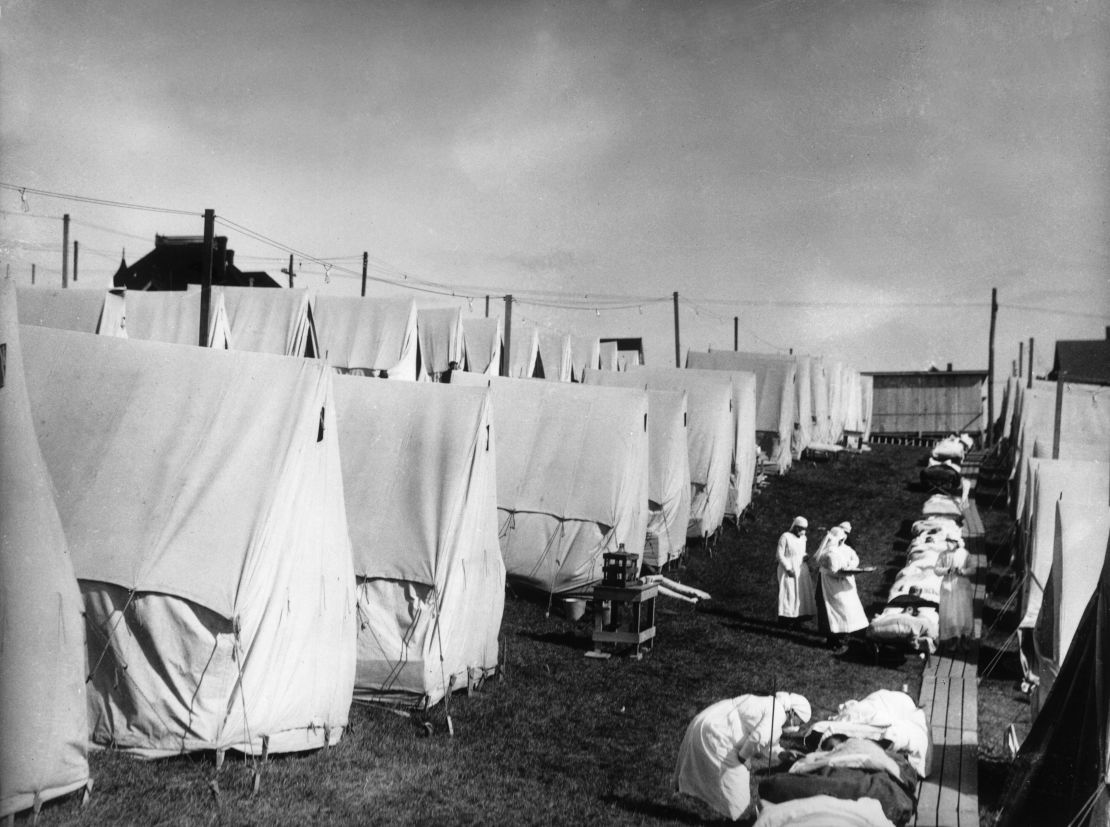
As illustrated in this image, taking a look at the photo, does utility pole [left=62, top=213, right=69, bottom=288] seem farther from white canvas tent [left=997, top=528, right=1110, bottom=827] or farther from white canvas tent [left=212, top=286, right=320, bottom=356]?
white canvas tent [left=997, top=528, right=1110, bottom=827]

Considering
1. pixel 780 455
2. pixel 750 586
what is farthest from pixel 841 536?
pixel 780 455

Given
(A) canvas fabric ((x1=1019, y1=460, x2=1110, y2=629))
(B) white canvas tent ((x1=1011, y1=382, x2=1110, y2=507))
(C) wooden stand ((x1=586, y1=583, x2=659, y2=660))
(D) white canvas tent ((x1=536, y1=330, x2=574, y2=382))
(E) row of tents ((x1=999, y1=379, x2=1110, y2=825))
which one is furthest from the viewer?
(D) white canvas tent ((x1=536, y1=330, x2=574, y2=382))

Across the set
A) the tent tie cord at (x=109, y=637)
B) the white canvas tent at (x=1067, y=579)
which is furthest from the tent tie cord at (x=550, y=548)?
the tent tie cord at (x=109, y=637)

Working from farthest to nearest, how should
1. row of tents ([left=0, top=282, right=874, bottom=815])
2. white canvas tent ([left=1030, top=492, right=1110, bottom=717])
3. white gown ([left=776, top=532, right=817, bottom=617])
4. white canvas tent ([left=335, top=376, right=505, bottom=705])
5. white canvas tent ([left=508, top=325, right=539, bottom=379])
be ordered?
1. white canvas tent ([left=508, top=325, right=539, bottom=379])
2. white gown ([left=776, top=532, right=817, bottom=617])
3. white canvas tent ([left=335, top=376, right=505, bottom=705])
4. white canvas tent ([left=1030, top=492, right=1110, bottom=717])
5. row of tents ([left=0, top=282, right=874, bottom=815])

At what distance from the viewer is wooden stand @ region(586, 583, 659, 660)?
563 inches

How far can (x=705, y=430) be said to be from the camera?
23875 millimetres

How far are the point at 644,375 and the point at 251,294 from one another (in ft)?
33.5

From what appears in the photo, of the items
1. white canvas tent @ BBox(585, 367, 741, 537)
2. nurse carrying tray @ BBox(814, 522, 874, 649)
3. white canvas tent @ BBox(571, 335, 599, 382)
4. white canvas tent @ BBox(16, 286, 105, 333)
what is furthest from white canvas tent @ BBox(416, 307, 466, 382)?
nurse carrying tray @ BBox(814, 522, 874, 649)

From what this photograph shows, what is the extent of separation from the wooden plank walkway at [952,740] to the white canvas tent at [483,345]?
18010 mm

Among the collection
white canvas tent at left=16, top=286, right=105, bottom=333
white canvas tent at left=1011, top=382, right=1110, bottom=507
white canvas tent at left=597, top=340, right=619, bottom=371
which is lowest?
white canvas tent at left=1011, top=382, right=1110, bottom=507

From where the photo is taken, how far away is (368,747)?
10.1 meters

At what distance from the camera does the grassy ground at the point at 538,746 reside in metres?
8.47

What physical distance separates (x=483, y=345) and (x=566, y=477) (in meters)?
14.8

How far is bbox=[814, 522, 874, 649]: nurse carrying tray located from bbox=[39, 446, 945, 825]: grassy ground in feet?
1.49
